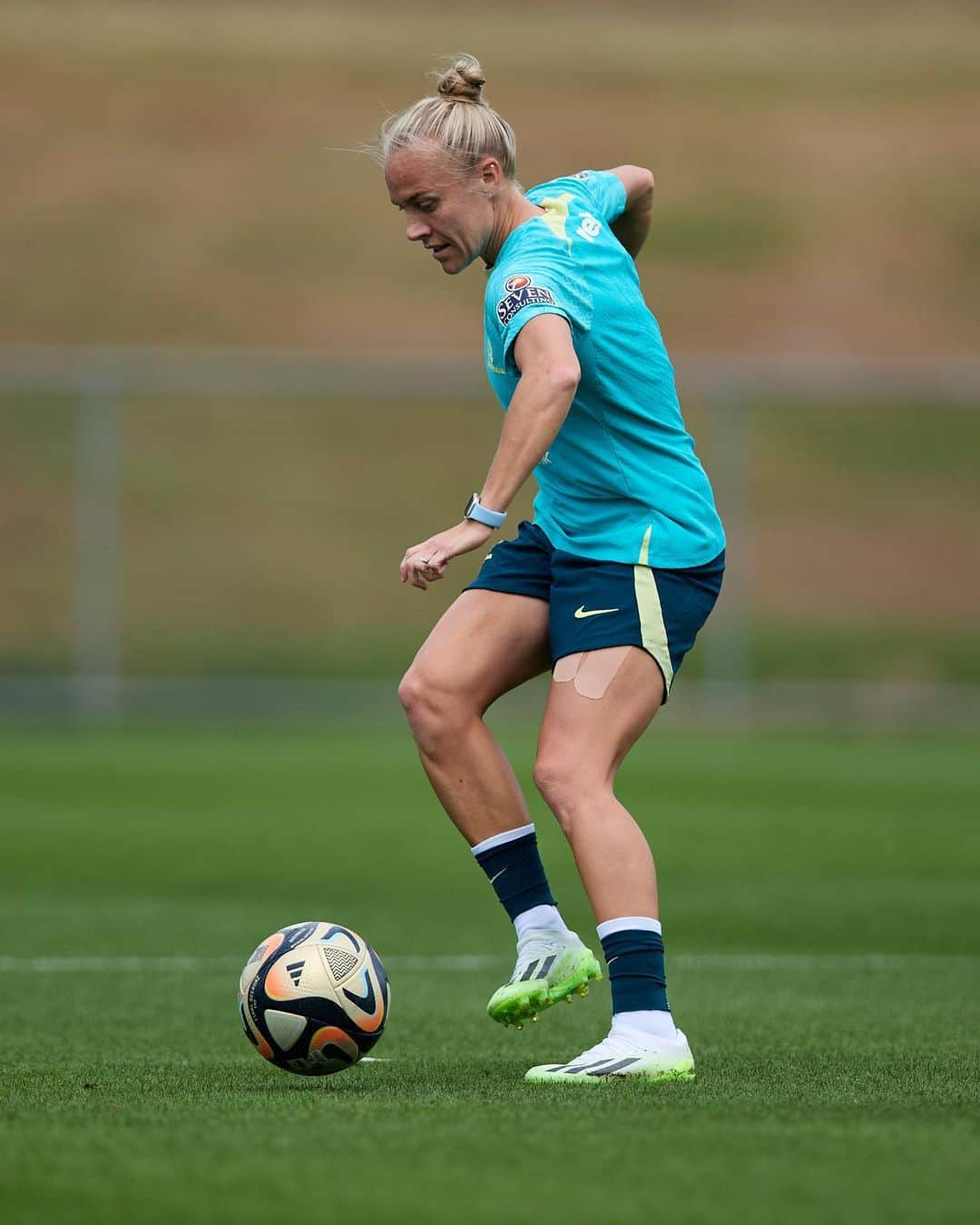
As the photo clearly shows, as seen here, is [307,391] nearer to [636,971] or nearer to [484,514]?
[484,514]

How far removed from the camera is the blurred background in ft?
72.2

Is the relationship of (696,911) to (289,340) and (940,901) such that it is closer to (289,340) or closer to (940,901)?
(940,901)

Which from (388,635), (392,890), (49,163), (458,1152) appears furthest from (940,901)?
(49,163)

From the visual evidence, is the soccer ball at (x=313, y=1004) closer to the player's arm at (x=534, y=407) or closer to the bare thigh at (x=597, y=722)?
the bare thigh at (x=597, y=722)

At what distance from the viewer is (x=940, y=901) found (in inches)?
361

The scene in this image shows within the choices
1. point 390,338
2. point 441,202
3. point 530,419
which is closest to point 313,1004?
point 530,419

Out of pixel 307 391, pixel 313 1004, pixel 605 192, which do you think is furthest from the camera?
pixel 307 391

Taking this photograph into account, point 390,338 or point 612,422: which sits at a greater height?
point 390,338

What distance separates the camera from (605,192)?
5.54 m

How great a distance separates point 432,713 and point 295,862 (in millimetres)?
5546

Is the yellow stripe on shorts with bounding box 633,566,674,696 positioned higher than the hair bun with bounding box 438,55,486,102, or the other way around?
the hair bun with bounding box 438,55,486,102

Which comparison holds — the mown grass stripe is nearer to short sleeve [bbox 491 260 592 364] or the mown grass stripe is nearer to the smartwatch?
the smartwatch

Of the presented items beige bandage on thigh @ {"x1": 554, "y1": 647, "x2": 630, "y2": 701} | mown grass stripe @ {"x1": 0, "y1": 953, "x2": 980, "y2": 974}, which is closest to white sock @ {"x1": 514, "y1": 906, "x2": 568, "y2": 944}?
beige bandage on thigh @ {"x1": 554, "y1": 647, "x2": 630, "y2": 701}

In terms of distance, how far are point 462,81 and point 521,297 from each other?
0.59 metres
